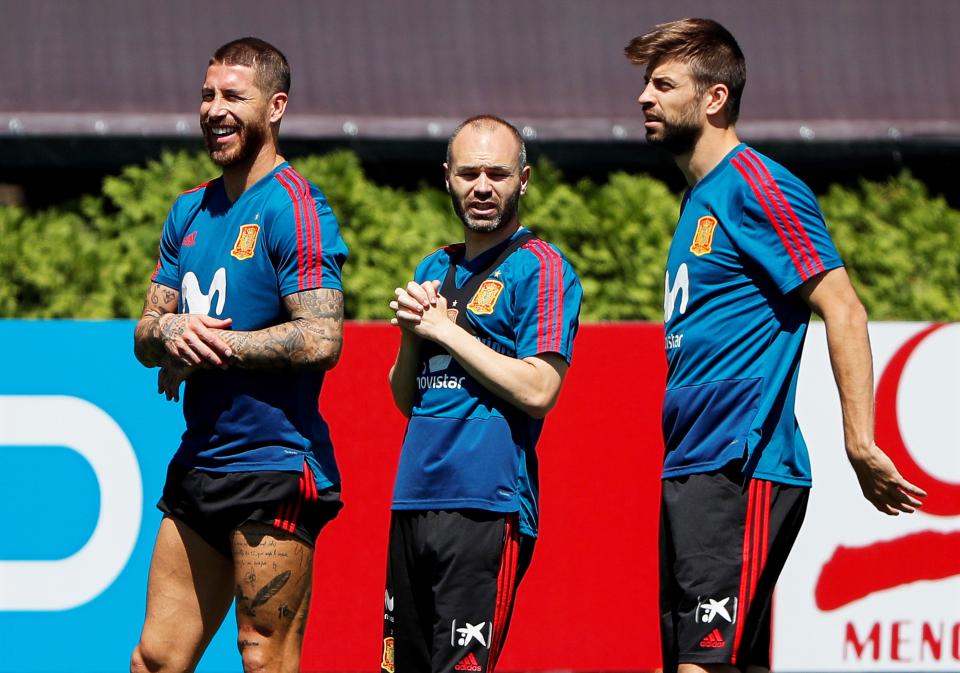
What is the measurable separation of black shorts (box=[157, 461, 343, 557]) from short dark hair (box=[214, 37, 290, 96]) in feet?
3.85

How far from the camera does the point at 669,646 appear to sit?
3.98 m

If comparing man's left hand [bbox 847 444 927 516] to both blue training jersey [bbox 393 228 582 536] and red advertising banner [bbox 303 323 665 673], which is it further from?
red advertising banner [bbox 303 323 665 673]

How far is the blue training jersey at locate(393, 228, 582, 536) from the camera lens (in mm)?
3967

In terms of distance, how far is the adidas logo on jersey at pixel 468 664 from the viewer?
12.8 ft

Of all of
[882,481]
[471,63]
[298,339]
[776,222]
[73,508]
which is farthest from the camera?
[471,63]

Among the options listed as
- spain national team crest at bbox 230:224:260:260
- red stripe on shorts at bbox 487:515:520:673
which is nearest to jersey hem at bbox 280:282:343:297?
spain national team crest at bbox 230:224:260:260

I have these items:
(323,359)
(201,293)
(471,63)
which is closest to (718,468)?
(323,359)

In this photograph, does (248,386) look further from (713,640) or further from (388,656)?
(713,640)

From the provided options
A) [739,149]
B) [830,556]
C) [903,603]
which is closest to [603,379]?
[830,556]

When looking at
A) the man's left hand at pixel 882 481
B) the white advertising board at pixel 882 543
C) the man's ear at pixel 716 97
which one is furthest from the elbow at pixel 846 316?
the white advertising board at pixel 882 543

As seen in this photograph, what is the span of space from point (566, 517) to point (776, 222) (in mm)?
2503

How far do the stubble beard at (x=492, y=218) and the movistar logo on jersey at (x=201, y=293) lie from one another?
733 millimetres

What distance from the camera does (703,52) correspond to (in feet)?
13.4

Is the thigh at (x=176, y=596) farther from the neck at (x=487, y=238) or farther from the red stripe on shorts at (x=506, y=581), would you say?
the neck at (x=487, y=238)
